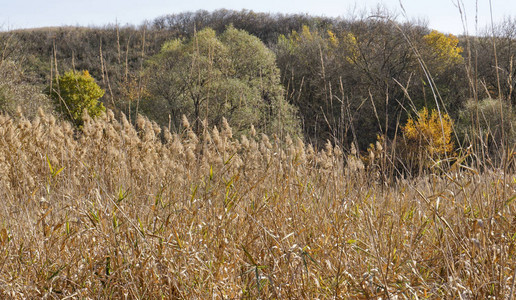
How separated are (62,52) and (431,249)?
42460mm

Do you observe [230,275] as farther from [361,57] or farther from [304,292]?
[361,57]

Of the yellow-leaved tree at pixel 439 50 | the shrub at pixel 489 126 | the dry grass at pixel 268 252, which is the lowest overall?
the dry grass at pixel 268 252

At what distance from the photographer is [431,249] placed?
2.11 m

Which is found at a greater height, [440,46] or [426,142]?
[440,46]

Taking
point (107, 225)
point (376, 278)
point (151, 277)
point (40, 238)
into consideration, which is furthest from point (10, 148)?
point (376, 278)

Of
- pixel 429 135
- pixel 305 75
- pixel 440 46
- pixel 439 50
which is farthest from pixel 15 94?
pixel 440 46

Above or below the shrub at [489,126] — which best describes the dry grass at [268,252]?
below

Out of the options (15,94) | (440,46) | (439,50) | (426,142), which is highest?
(440,46)

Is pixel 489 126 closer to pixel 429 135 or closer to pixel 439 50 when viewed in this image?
pixel 429 135

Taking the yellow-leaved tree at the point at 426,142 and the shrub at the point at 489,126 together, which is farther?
the yellow-leaved tree at the point at 426,142

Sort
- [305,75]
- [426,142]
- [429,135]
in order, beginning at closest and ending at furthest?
[429,135], [426,142], [305,75]

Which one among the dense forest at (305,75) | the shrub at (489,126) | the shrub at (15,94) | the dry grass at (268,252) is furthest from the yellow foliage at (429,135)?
the shrub at (15,94)

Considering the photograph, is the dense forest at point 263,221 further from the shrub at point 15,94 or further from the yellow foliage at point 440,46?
the yellow foliage at point 440,46

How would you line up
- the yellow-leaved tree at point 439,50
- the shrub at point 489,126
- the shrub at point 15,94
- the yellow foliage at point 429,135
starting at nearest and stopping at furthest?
1. the shrub at point 489,126
2. the yellow foliage at point 429,135
3. the shrub at point 15,94
4. the yellow-leaved tree at point 439,50
